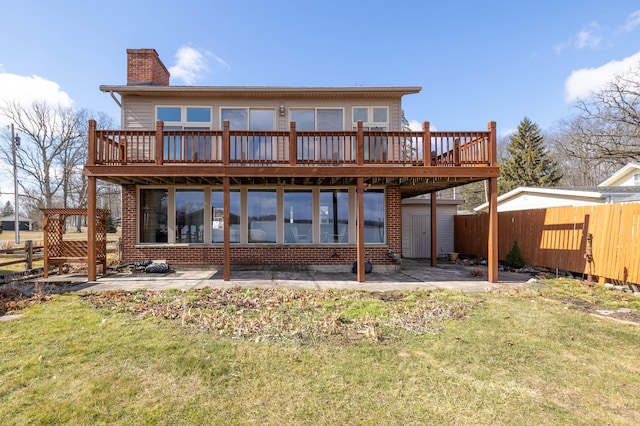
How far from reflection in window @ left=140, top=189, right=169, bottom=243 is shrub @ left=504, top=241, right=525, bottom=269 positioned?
11792 millimetres

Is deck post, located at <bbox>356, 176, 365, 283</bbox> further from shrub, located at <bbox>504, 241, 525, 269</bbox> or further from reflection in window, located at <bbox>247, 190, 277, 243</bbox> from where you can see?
shrub, located at <bbox>504, 241, 525, 269</bbox>

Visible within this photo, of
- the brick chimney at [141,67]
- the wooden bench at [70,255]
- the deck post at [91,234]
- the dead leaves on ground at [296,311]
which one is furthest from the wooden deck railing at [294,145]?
the dead leaves on ground at [296,311]

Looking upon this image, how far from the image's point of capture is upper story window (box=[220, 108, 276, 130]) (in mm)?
10664

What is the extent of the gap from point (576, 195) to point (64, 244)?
1724 cm

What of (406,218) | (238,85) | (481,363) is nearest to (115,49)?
(238,85)

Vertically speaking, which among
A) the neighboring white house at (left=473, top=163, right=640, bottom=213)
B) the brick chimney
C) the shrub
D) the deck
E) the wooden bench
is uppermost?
the brick chimney

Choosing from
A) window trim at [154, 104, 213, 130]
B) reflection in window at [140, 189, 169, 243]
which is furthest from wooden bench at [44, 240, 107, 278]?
window trim at [154, 104, 213, 130]

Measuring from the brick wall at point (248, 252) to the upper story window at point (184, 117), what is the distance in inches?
100

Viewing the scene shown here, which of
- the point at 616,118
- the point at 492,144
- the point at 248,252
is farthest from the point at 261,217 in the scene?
the point at 616,118

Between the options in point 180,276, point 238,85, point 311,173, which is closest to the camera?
point 311,173

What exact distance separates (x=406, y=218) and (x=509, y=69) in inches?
467

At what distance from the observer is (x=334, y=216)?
10.4m

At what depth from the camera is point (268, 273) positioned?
373 inches

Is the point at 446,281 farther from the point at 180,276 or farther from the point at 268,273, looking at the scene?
the point at 180,276
